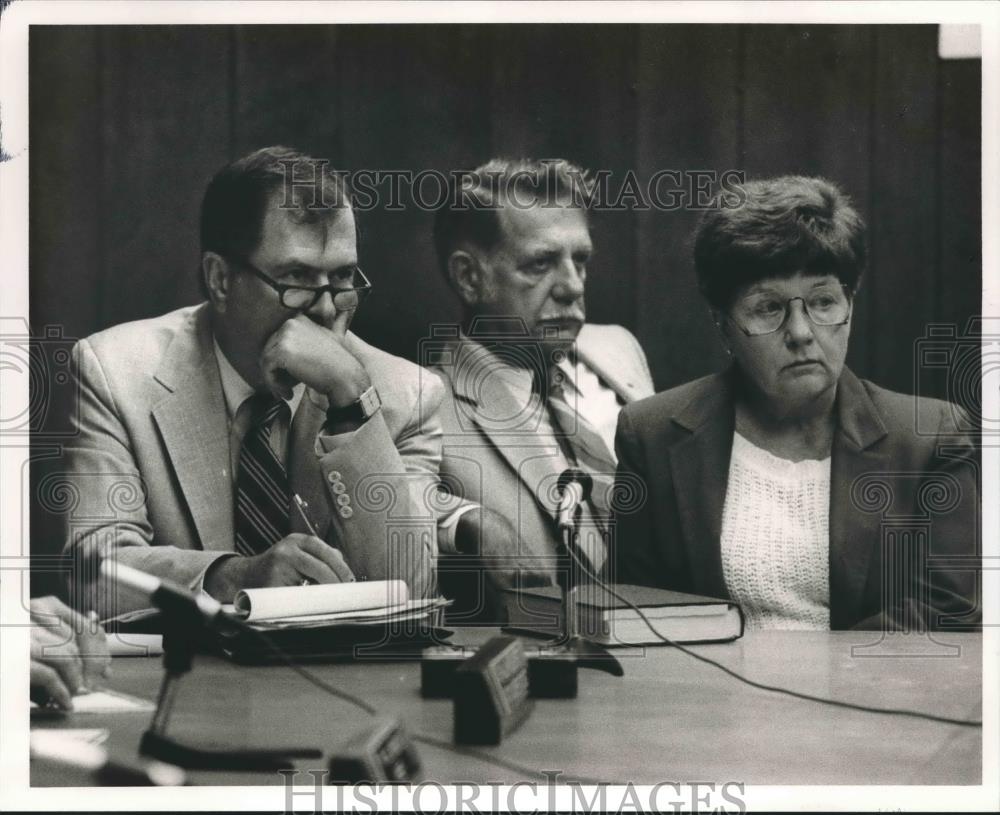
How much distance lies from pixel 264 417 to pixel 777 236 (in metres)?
1.31

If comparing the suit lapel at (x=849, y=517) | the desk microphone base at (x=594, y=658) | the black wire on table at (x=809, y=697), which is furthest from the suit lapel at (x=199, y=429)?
the suit lapel at (x=849, y=517)

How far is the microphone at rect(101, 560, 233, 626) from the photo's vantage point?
2781 millimetres

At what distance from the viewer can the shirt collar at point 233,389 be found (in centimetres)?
328

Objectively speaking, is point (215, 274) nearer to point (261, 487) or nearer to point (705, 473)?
point (261, 487)

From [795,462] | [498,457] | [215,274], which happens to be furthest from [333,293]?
[795,462]

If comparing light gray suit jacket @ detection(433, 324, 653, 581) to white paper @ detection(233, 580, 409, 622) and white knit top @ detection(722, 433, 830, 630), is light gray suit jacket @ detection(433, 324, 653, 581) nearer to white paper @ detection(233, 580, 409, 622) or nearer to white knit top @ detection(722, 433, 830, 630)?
white paper @ detection(233, 580, 409, 622)

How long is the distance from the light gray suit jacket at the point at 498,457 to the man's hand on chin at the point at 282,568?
1.10 feet

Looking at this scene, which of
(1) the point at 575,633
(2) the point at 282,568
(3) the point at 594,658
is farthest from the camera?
(2) the point at 282,568

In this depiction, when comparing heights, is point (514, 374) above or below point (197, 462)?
above

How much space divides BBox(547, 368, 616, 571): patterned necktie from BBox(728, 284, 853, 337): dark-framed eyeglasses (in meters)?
0.44

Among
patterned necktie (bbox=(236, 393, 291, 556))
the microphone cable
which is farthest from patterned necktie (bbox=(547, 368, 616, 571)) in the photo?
the microphone cable

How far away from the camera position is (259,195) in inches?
130

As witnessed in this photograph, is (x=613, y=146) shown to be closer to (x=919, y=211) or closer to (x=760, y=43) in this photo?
(x=760, y=43)

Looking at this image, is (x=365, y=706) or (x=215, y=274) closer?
(x=365, y=706)
